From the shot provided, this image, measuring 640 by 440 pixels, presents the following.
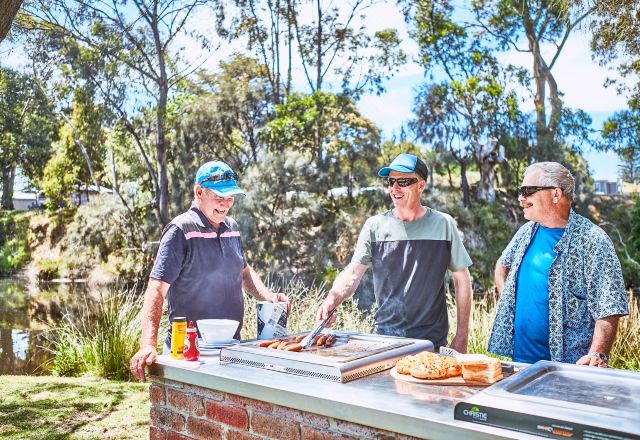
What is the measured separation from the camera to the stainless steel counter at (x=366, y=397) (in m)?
1.71

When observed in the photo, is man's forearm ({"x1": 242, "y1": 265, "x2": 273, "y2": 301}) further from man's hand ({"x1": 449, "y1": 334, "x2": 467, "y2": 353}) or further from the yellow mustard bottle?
man's hand ({"x1": 449, "y1": 334, "x2": 467, "y2": 353})

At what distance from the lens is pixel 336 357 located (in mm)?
2252

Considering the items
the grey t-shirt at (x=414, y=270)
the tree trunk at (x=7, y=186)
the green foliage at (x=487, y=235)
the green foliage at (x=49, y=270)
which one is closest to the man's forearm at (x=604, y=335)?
the grey t-shirt at (x=414, y=270)

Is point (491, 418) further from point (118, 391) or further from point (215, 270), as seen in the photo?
point (118, 391)

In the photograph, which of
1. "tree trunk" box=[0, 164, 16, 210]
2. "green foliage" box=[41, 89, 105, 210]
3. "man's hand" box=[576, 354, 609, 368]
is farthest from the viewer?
"tree trunk" box=[0, 164, 16, 210]

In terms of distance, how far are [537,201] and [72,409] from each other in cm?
440

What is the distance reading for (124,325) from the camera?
7102 millimetres

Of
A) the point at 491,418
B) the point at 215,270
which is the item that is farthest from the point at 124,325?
the point at 491,418

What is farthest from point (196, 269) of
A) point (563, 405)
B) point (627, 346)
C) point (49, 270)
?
point (49, 270)

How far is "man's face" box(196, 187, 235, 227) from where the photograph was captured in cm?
334

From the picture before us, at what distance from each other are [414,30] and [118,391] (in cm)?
1882

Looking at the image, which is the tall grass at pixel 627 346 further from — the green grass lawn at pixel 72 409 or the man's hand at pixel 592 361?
the green grass lawn at pixel 72 409

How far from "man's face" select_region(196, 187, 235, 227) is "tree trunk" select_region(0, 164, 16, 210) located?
103 ft

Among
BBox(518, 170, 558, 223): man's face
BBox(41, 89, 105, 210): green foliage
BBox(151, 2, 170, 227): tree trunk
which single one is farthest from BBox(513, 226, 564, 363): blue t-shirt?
BBox(41, 89, 105, 210): green foliage
